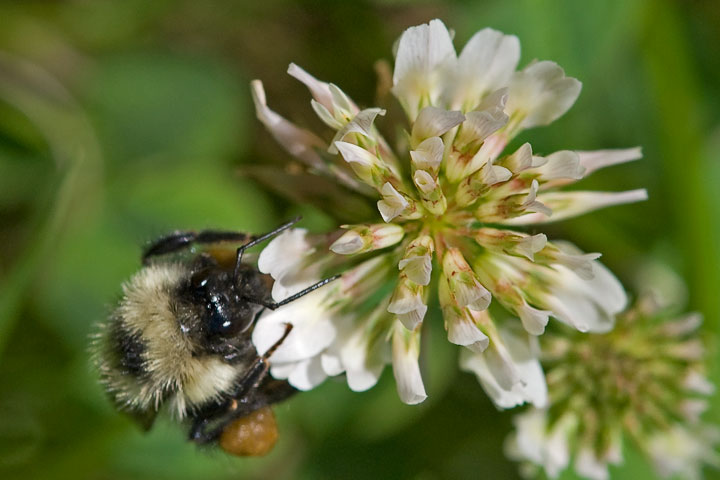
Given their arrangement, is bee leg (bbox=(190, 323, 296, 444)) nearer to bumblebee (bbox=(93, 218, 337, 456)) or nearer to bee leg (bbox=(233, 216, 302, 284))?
bumblebee (bbox=(93, 218, 337, 456))

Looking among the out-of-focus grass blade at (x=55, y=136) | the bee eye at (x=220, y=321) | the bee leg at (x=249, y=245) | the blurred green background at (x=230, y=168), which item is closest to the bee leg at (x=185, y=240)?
the bee leg at (x=249, y=245)

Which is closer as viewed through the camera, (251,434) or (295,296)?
(295,296)

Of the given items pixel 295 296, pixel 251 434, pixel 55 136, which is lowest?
pixel 251 434

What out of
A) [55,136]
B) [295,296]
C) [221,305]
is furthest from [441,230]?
[55,136]

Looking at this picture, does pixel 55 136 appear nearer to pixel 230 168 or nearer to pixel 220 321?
pixel 230 168

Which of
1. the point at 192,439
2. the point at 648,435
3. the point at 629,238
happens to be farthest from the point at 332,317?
the point at 629,238

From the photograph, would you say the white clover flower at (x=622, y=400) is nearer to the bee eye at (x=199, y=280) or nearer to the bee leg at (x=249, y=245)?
the bee leg at (x=249, y=245)

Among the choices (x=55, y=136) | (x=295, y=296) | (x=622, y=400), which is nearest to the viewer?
(x=295, y=296)

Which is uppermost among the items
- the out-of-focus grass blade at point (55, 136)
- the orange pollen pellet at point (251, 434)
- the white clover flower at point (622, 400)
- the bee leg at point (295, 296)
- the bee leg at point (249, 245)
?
the out-of-focus grass blade at point (55, 136)
